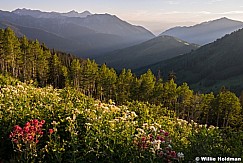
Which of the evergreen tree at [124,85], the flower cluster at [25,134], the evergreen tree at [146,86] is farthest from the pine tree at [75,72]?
the flower cluster at [25,134]

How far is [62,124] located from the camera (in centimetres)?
768

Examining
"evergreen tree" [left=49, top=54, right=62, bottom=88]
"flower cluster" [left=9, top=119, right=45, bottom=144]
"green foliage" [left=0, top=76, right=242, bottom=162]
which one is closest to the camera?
"flower cluster" [left=9, top=119, right=45, bottom=144]

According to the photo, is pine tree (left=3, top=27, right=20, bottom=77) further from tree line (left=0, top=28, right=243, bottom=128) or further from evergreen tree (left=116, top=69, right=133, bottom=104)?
evergreen tree (left=116, top=69, right=133, bottom=104)

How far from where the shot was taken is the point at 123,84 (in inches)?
2621

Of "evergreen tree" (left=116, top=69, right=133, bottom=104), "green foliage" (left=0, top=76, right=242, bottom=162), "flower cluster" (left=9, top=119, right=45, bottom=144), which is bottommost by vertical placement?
"evergreen tree" (left=116, top=69, right=133, bottom=104)

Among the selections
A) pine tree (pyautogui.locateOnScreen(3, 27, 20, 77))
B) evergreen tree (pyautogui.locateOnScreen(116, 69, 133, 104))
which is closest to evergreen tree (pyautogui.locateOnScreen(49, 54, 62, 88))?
pine tree (pyautogui.locateOnScreen(3, 27, 20, 77))

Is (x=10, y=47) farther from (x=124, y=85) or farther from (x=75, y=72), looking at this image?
(x=124, y=85)

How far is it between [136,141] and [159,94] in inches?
2191

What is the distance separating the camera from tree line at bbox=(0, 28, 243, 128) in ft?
188

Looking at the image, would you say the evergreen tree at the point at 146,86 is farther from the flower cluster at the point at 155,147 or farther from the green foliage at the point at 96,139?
the flower cluster at the point at 155,147

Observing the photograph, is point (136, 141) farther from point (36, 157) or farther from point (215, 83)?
point (215, 83)

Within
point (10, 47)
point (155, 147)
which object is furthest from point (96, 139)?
point (10, 47)

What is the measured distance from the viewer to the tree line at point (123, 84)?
188ft

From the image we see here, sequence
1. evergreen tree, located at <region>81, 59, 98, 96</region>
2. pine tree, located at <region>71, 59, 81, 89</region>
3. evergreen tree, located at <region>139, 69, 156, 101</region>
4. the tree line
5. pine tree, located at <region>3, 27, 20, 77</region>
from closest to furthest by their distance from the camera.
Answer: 1. pine tree, located at <region>3, 27, 20, 77</region>
2. the tree line
3. evergreen tree, located at <region>139, 69, 156, 101</region>
4. evergreen tree, located at <region>81, 59, 98, 96</region>
5. pine tree, located at <region>71, 59, 81, 89</region>
